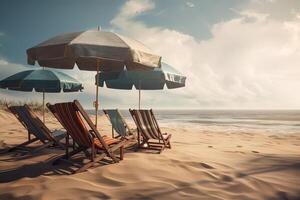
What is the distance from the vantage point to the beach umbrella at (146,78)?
6.40 meters

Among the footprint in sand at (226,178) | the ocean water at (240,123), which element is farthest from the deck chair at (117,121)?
the ocean water at (240,123)

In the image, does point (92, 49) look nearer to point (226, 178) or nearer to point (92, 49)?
point (92, 49)

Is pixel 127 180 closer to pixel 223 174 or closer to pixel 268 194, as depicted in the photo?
pixel 223 174

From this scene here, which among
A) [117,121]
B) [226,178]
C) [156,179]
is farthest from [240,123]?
[156,179]

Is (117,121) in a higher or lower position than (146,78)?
lower

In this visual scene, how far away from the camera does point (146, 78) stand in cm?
686

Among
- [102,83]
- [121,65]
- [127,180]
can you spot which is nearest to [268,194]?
[127,180]

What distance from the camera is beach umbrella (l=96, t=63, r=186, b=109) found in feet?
21.0

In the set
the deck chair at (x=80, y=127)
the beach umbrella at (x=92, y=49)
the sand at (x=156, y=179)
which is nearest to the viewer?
the sand at (x=156, y=179)

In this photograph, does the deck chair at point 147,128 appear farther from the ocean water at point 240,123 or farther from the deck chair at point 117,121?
the ocean water at point 240,123

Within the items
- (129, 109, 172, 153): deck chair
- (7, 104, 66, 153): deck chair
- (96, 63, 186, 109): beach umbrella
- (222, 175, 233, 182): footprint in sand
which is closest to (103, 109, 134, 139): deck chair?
(129, 109, 172, 153): deck chair

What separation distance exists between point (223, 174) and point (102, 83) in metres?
5.16

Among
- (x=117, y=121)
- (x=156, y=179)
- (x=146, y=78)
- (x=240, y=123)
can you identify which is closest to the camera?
(x=156, y=179)

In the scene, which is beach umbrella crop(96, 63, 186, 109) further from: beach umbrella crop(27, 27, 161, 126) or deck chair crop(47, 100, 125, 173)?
deck chair crop(47, 100, 125, 173)
